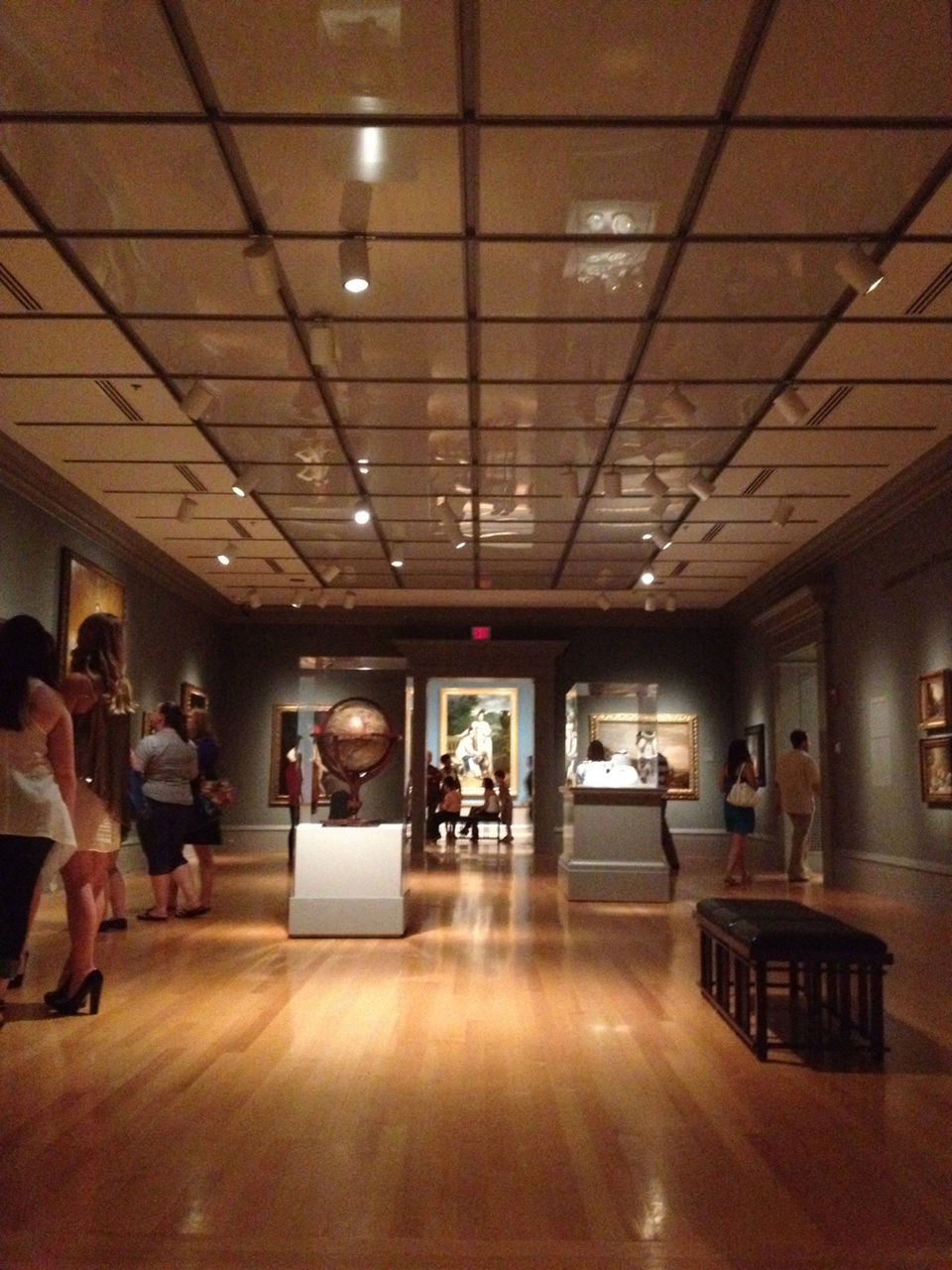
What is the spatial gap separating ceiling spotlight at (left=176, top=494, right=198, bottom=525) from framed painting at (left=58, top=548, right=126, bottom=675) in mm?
1177

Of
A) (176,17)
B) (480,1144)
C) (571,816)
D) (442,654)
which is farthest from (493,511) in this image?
(480,1144)

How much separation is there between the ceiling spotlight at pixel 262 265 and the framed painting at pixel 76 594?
5.63 meters

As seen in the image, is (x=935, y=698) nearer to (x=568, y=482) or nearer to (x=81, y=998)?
(x=568, y=482)

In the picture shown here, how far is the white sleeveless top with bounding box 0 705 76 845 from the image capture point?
168 inches

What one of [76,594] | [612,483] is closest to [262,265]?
[612,483]

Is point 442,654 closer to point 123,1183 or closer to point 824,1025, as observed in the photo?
point 824,1025

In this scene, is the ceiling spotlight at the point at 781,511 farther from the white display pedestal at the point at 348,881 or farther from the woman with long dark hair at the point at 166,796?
the woman with long dark hair at the point at 166,796

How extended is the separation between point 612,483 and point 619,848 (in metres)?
3.49

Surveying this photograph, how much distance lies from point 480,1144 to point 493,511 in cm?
977

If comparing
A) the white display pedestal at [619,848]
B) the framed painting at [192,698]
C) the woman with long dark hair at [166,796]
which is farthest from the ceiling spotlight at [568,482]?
the framed painting at [192,698]

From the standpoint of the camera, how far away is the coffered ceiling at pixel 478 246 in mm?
4863

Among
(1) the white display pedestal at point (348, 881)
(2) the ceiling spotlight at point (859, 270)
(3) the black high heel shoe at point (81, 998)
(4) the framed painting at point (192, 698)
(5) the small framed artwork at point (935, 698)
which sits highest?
(2) the ceiling spotlight at point (859, 270)

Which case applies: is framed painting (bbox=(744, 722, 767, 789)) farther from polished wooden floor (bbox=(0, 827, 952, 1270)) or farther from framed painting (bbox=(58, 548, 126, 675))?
polished wooden floor (bbox=(0, 827, 952, 1270))

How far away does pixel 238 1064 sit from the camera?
4.67m
